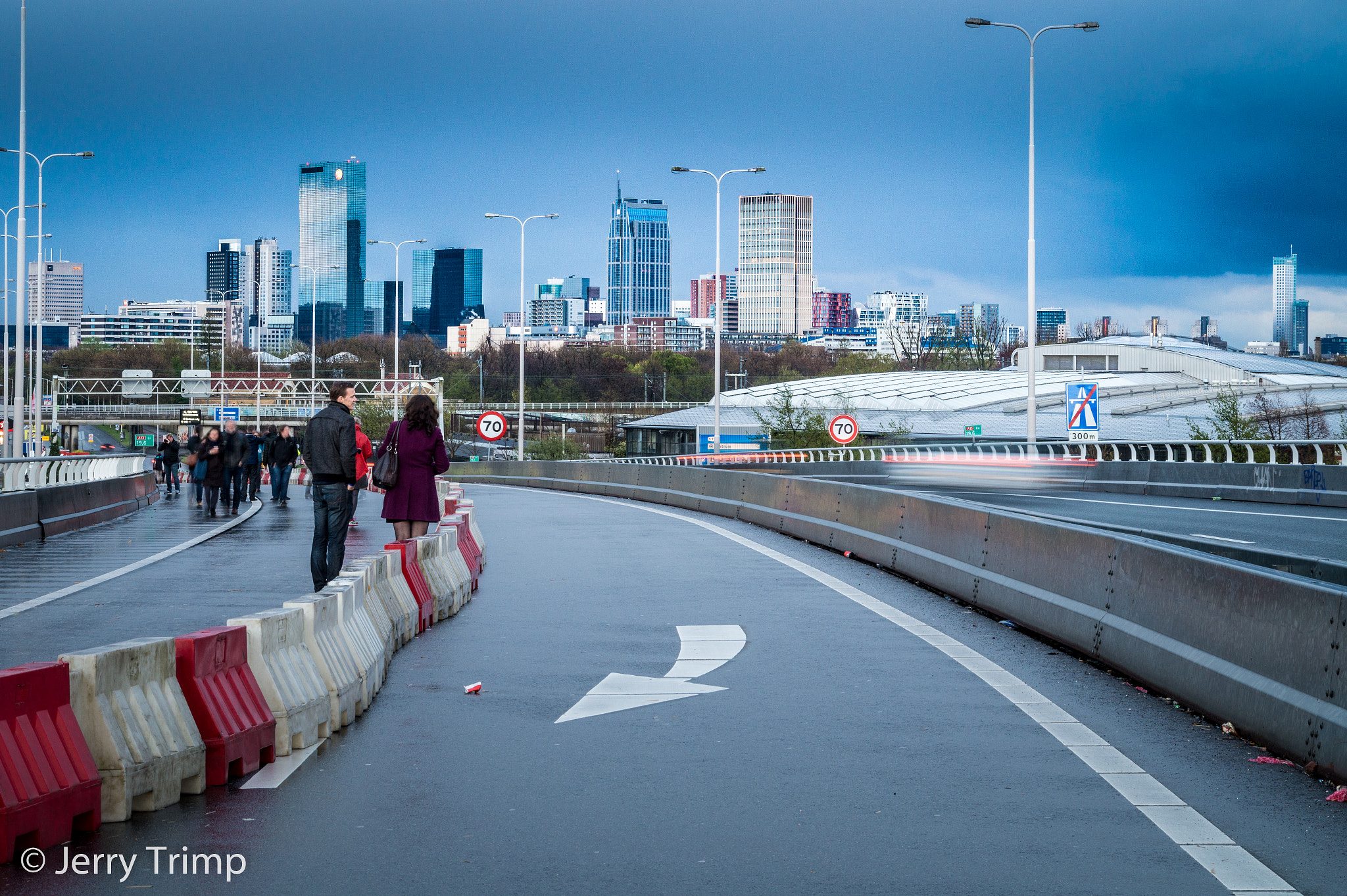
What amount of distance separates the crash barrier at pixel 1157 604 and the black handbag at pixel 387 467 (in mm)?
5197

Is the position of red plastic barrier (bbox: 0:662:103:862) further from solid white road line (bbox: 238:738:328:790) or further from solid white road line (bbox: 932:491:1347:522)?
solid white road line (bbox: 932:491:1347:522)

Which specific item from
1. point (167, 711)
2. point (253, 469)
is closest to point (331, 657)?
point (167, 711)

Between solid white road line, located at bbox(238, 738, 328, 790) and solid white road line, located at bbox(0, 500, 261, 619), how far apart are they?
6168 millimetres

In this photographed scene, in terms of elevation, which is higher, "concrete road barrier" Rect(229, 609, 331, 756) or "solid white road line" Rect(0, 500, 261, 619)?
"concrete road barrier" Rect(229, 609, 331, 756)

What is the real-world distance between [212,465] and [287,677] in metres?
21.7

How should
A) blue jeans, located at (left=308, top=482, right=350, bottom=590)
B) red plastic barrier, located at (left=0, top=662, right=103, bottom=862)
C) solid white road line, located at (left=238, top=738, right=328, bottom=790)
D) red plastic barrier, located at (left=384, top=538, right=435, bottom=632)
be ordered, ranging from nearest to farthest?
1. red plastic barrier, located at (left=0, top=662, right=103, bottom=862)
2. solid white road line, located at (left=238, top=738, right=328, bottom=790)
3. red plastic barrier, located at (left=384, top=538, right=435, bottom=632)
4. blue jeans, located at (left=308, top=482, right=350, bottom=590)

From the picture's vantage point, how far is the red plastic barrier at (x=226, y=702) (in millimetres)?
6070

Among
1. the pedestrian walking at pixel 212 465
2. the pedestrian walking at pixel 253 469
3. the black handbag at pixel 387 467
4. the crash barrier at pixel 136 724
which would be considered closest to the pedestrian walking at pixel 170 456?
the pedestrian walking at pixel 253 469

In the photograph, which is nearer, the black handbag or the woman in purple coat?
the black handbag

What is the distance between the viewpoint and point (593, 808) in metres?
5.82

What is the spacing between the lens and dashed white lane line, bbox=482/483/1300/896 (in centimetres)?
501

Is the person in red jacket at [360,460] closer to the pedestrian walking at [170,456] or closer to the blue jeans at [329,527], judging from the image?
the blue jeans at [329,527]

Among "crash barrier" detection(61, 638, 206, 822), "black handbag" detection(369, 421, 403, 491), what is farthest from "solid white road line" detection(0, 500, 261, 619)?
"crash barrier" detection(61, 638, 206, 822)

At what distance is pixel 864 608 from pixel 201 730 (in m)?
7.28
